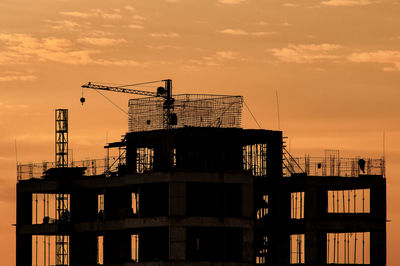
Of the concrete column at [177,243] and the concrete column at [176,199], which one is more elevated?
the concrete column at [176,199]

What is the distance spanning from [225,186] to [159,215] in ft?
38.5

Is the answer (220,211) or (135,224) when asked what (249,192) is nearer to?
(220,211)

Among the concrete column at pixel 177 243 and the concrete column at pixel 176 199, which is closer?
the concrete column at pixel 177 243

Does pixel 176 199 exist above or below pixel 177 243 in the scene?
above

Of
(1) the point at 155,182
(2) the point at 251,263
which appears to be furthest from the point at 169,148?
(2) the point at 251,263

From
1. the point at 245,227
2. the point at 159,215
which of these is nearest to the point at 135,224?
the point at 159,215

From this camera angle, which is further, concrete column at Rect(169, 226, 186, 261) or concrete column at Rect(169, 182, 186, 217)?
concrete column at Rect(169, 182, 186, 217)

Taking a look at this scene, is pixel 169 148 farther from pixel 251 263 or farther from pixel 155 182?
pixel 251 263

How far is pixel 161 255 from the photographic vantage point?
199 m

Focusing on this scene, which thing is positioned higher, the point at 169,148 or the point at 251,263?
the point at 169,148

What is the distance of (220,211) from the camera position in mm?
195750

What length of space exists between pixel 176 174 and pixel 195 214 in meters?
7.28

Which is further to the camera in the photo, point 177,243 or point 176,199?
point 176,199

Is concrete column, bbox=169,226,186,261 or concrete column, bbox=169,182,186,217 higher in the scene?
concrete column, bbox=169,182,186,217
